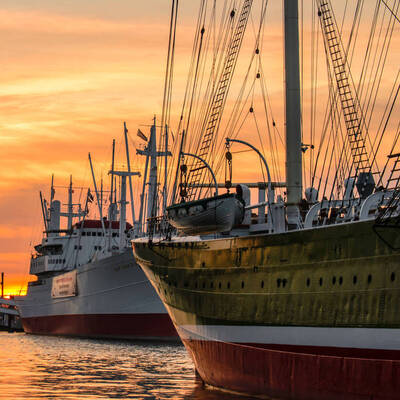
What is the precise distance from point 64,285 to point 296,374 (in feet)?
189

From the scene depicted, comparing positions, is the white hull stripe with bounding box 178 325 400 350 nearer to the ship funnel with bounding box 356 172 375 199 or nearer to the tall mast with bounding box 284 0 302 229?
the tall mast with bounding box 284 0 302 229

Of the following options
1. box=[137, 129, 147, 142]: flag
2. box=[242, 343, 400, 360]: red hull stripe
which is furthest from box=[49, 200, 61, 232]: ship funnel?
box=[242, 343, 400, 360]: red hull stripe

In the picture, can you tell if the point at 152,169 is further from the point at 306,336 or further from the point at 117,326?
the point at 306,336

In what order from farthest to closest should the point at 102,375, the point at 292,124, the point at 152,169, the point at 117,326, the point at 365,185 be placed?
1. the point at 152,169
2. the point at 117,326
3. the point at 102,375
4. the point at 292,124
5. the point at 365,185

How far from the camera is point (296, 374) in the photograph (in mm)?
19750

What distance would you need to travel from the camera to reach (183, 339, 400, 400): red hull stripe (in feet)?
56.3

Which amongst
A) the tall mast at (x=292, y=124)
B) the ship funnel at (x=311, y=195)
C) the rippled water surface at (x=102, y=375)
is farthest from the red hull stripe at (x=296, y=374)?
the ship funnel at (x=311, y=195)

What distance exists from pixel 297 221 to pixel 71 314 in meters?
51.1

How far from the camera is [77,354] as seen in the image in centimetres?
4466

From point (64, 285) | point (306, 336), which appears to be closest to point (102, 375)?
point (306, 336)

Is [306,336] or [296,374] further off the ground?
[306,336]

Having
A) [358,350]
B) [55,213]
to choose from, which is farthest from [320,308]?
[55,213]

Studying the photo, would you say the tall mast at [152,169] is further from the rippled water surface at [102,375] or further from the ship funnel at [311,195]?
the ship funnel at [311,195]

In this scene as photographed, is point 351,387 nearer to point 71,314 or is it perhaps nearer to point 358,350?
point 358,350
